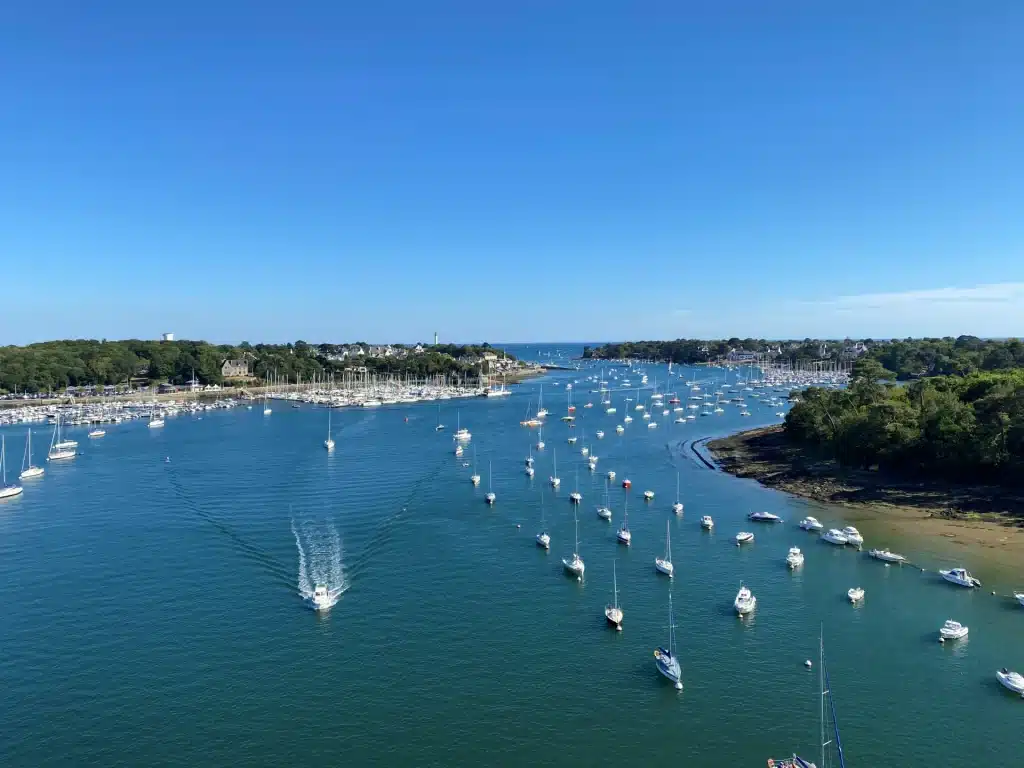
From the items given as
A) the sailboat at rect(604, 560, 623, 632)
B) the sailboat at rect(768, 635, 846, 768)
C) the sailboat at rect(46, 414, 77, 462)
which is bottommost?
the sailboat at rect(768, 635, 846, 768)

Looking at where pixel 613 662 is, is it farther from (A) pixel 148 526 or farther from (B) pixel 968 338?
(B) pixel 968 338

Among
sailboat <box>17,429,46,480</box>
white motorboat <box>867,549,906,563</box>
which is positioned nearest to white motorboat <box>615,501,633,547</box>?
white motorboat <box>867,549,906,563</box>

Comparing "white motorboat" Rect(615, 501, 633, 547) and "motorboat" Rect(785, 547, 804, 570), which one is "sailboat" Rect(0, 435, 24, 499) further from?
"motorboat" Rect(785, 547, 804, 570)

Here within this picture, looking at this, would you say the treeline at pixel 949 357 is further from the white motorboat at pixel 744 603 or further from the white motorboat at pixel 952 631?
the white motorboat at pixel 744 603

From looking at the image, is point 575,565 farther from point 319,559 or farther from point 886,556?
point 886,556

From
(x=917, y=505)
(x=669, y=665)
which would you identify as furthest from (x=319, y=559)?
(x=917, y=505)

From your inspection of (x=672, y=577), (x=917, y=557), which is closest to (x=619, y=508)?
(x=672, y=577)

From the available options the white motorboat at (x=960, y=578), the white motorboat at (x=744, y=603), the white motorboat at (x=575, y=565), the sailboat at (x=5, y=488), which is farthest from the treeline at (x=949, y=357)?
the sailboat at (x=5, y=488)
